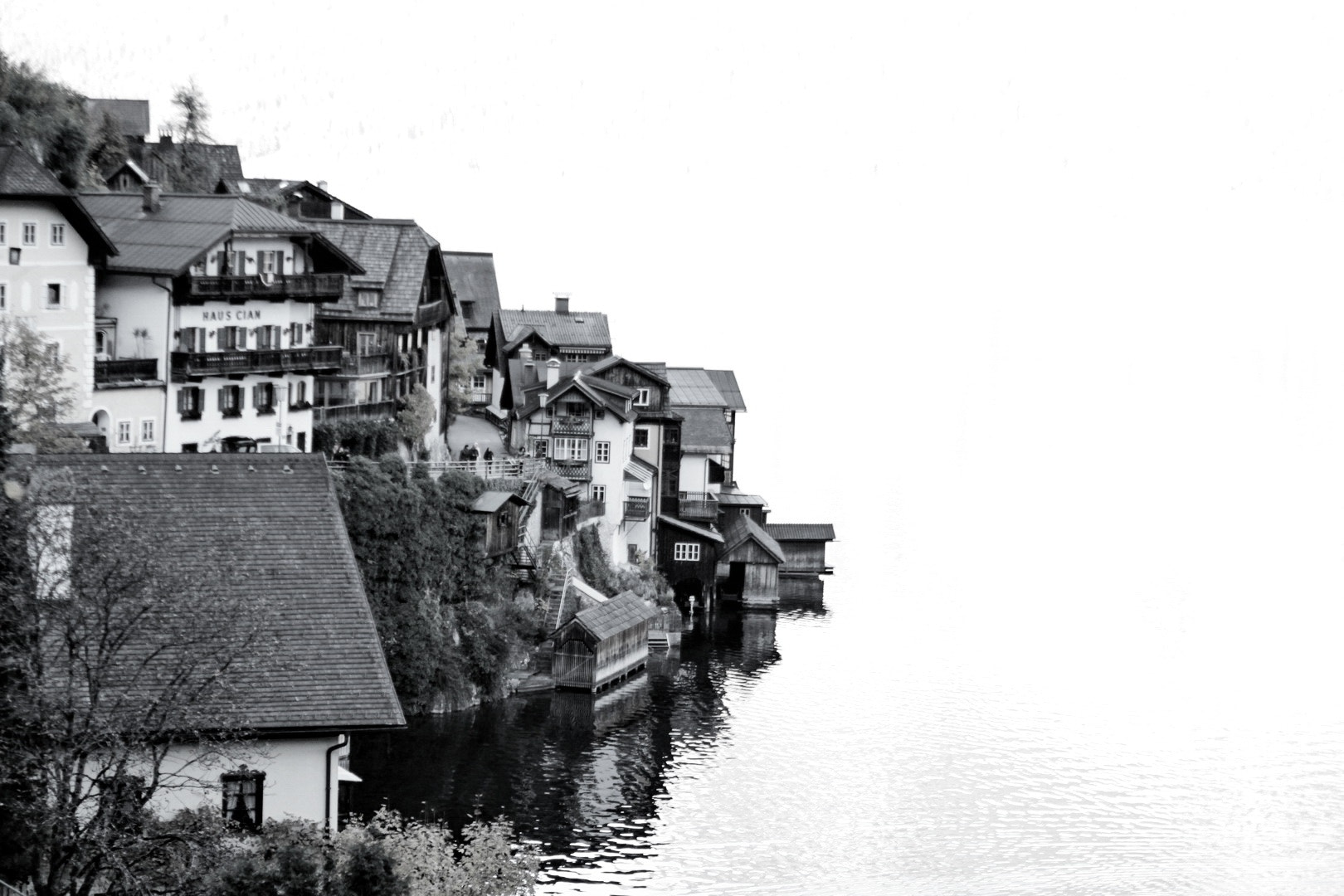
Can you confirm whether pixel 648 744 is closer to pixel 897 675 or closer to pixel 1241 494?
pixel 897 675

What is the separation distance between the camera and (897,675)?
78562mm

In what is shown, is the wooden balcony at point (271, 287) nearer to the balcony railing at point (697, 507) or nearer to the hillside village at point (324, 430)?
the hillside village at point (324, 430)

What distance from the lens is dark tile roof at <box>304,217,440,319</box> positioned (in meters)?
79.4

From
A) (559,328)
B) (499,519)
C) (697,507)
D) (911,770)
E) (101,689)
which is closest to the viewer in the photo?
(101,689)

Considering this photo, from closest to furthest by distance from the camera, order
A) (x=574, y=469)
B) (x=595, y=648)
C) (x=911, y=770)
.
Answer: (x=911, y=770) < (x=595, y=648) < (x=574, y=469)

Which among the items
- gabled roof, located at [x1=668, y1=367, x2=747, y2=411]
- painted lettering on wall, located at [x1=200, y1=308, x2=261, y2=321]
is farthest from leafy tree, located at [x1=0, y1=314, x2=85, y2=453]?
gabled roof, located at [x1=668, y1=367, x2=747, y2=411]

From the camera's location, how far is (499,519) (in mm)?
71812

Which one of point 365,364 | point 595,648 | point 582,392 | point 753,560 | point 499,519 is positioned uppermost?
point 365,364

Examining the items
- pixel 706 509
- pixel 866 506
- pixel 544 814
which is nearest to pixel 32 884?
pixel 544 814

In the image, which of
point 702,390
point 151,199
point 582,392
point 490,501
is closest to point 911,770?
point 490,501

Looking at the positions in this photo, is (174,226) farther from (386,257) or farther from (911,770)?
(911,770)

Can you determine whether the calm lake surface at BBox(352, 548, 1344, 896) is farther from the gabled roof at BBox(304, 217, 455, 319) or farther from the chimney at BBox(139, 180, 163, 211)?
the chimney at BBox(139, 180, 163, 211)

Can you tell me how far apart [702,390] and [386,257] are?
1323 inches

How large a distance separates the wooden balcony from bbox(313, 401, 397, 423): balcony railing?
4.65 metres
